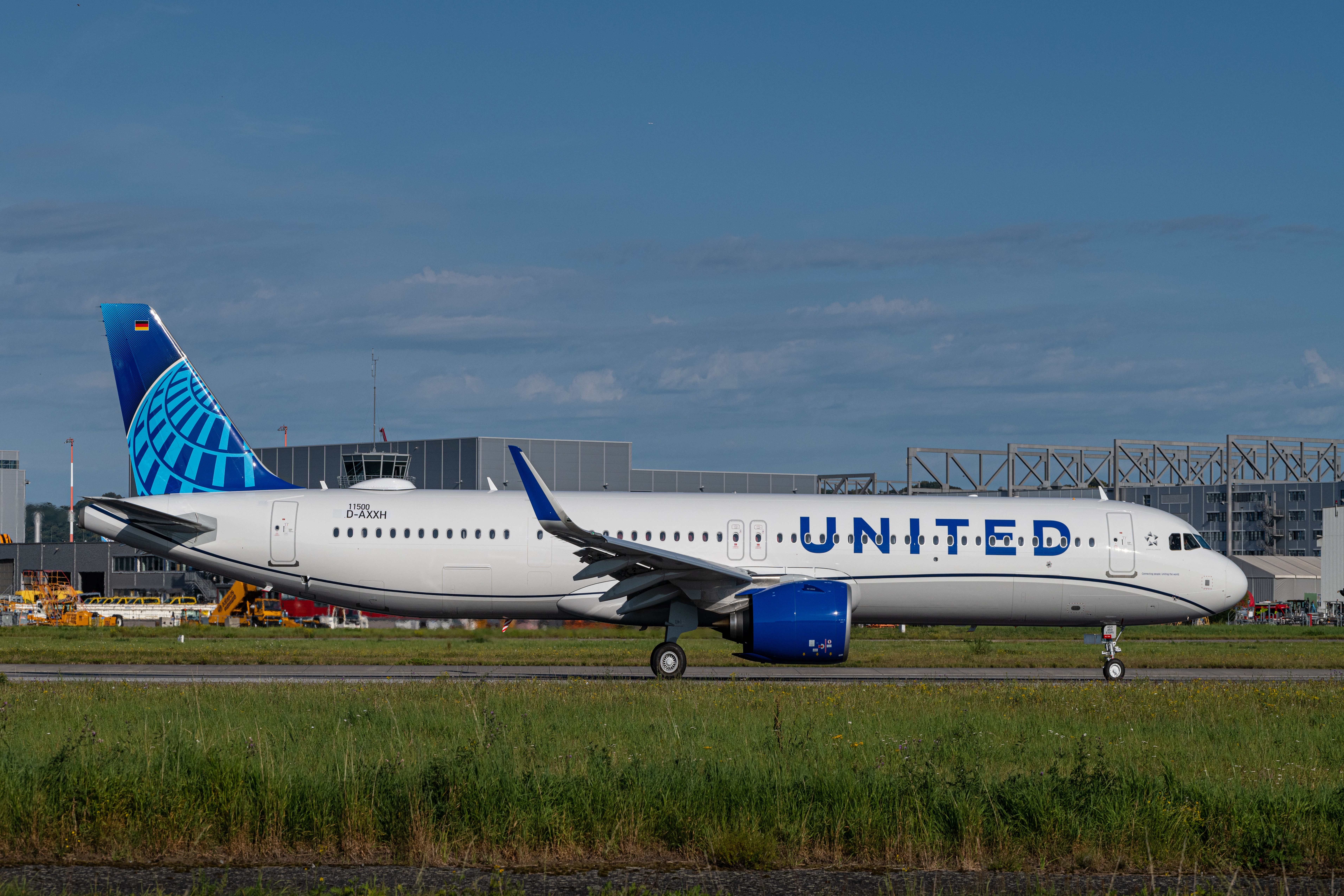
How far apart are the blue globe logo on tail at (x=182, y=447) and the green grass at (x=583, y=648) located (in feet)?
18.0

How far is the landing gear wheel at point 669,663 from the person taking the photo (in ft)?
73.3

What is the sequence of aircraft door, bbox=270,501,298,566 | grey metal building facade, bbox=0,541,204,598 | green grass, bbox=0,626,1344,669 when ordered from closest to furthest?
aircraft door, bbox=270,501,298,566 < green grass, bbox=0,626,1344,669 < grey metal building facade, bbox=0,541,204,598

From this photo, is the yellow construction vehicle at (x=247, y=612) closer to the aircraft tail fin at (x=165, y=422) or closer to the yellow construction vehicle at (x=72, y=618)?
the yellow construction vehicle at (x=72, y=618)

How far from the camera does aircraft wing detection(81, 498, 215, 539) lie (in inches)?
918

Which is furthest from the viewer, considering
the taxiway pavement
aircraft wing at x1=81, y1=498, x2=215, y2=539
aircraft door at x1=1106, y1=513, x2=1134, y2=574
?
aircraft door at x1=1106, y1=513, x2=1134, y2=574

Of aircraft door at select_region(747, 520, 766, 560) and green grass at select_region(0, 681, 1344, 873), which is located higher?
aircraft door at select_region(747, 520, 766, 560)

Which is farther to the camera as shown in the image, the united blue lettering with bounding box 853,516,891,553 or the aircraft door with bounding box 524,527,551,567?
the united blue lettering with bounding box 853,516,891,553

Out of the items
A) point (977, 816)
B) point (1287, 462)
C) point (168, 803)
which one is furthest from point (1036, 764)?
point (1287, 462)

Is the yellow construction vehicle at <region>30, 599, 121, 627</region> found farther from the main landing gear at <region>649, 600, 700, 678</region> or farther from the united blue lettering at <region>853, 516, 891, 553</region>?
the united blue lettering at <region>853, 516, 891, 553</region>

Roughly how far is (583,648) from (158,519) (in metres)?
13.6

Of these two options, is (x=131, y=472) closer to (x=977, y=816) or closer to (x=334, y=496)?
(x=334, y=496)

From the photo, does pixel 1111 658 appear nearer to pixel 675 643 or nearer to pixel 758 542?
pixel 758 542

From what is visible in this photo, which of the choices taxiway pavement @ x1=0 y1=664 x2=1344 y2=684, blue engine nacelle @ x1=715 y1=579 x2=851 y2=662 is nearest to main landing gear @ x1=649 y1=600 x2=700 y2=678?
taxiway pavement @ x1=0 y1=664 x2=1344 y2=684

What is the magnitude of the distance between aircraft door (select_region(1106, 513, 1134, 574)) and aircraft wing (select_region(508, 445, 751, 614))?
24.6ft
